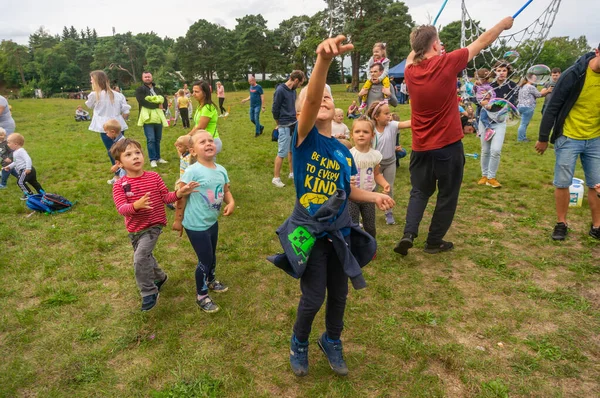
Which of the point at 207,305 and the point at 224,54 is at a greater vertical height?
the point at 224,54

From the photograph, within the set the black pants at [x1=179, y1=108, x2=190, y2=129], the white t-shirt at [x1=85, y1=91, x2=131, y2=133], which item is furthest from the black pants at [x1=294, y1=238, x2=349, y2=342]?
the black pants at [x1=179, y1=108, x2=190, y2=129]

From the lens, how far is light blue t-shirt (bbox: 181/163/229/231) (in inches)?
125

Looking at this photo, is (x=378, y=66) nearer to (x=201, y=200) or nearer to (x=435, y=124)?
(x=435, y=124)

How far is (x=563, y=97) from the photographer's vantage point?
14.1 ft

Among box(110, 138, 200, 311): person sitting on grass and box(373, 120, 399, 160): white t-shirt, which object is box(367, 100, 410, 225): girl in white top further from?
box(110, 138, 200, 311): person sitting on grass

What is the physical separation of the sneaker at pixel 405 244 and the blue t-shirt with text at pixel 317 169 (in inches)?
80.8

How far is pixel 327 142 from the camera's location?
2268 millimetres

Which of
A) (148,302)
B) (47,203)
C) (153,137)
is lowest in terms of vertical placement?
(148,302)

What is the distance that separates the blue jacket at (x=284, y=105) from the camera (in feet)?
22.1

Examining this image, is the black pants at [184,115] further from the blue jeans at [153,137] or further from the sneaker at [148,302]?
the sneaker at [148,302]

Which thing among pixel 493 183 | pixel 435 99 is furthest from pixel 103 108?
pixel 493 183

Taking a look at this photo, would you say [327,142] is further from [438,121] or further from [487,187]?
[487,187]

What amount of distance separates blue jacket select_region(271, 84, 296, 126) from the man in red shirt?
10.5ft

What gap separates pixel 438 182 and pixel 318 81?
2793 mm
